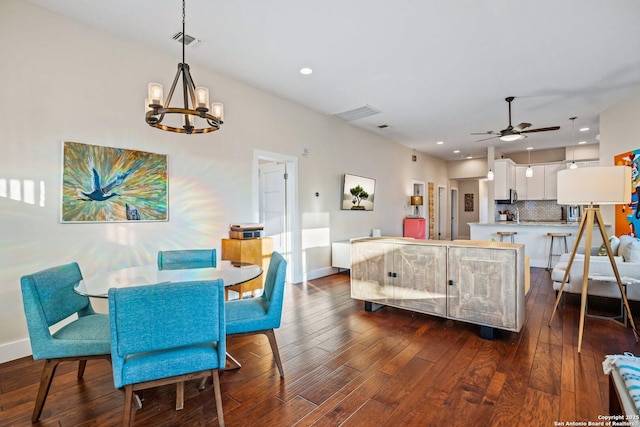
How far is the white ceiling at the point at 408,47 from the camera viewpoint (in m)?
2.80

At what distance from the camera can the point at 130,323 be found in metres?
1.52

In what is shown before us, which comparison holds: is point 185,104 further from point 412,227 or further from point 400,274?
point 412,227

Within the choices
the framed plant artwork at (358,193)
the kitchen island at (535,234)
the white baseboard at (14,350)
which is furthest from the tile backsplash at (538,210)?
the white baseboard at (14,350)

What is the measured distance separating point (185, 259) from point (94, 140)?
1.46m

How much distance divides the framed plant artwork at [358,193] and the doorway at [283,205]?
52.5 inches

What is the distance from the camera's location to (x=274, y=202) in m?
5.49

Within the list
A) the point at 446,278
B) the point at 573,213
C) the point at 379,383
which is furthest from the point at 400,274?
the point at 573,213

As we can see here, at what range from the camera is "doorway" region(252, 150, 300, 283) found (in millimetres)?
5188

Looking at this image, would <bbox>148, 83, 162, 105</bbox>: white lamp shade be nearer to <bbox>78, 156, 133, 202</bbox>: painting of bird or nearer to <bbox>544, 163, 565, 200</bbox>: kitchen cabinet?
<bbox>78, 156, 133, 202</bbox>: painting of bird

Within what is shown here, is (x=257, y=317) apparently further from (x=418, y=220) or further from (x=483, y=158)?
(x=483, y=158)

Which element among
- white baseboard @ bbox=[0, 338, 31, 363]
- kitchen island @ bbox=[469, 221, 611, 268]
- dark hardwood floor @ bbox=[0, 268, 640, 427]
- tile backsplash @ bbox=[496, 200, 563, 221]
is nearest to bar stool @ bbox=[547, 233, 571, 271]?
kitchen island @ bbox=[469, 221, 611, 268]

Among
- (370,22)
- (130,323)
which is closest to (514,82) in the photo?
(370,22)

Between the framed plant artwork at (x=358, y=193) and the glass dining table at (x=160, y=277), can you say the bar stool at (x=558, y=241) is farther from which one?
the glass dining table at (x=160, y=277)

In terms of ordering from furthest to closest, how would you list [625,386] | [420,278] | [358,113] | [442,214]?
[442,214]
[358,113]
[420,278]
[625,386]
